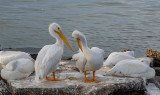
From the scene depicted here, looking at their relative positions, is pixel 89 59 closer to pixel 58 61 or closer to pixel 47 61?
pixel 58 61

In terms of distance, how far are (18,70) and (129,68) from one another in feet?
6.18

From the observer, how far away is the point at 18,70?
5.79 meters

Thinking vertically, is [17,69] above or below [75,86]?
above

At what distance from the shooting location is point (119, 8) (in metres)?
16.5

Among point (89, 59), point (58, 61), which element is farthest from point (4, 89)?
point (89, 59)

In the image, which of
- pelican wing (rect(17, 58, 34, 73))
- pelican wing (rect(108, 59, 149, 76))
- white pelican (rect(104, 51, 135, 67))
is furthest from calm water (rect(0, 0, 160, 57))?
pelican wing (rect(108, 59, 149, 76))

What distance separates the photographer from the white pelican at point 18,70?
5703 millimetres

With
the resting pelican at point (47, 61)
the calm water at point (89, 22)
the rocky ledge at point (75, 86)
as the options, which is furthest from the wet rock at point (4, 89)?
the calm water at point (89, 22)

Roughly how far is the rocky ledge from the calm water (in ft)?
13.9

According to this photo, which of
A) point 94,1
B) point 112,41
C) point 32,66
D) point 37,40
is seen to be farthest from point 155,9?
point 32,66

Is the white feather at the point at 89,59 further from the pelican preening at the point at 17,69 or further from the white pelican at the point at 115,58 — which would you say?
the white pelican at the point at 115,58

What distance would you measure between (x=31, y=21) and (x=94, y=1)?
5251mm

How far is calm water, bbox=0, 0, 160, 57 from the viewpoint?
1112 cm

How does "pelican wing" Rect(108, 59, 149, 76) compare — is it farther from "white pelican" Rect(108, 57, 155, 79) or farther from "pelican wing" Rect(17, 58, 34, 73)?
"pelican wing" Rect(17, 58, 34, 73)
